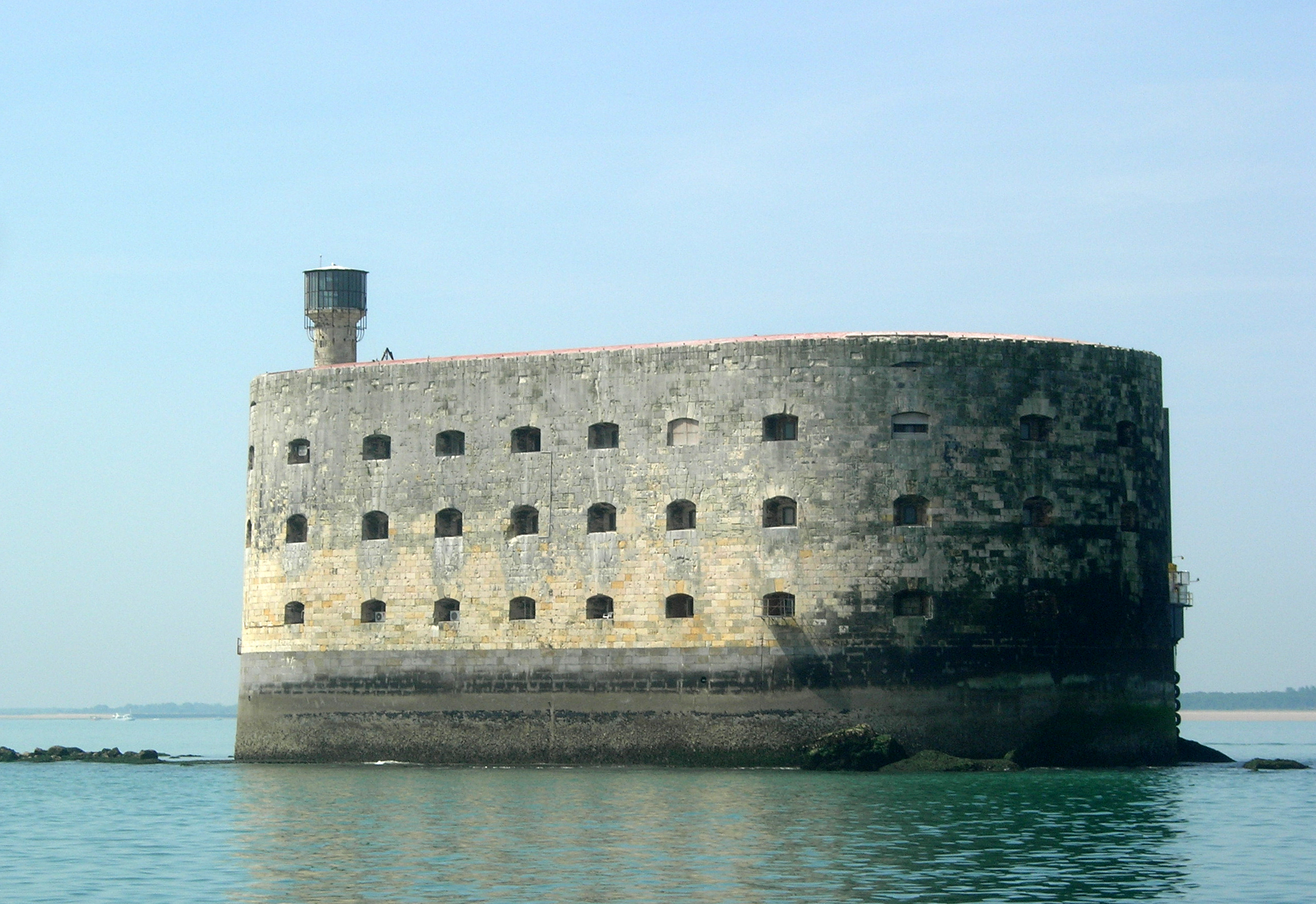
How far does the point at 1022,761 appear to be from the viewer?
1502 inches

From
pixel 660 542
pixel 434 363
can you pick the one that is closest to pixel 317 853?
pixel 660 542

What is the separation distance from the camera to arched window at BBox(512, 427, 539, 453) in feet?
136

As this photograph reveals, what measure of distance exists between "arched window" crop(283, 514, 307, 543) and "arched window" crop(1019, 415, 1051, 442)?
15.9 meters

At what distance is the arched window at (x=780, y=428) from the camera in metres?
38.9

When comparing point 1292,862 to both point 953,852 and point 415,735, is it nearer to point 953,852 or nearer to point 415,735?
point 953,852

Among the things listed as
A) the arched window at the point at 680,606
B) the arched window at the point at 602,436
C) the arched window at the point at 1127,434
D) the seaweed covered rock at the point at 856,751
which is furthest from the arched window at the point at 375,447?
the arched window at the point at 1127,434

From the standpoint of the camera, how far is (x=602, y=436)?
133 ft

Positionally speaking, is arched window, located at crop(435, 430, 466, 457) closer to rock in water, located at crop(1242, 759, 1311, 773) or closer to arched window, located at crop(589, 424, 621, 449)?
arched window, located at crop(589, 424, 621, 449)

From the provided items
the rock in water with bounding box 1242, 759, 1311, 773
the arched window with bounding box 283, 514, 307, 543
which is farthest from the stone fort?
the rock in water with bounding box 1242, 759, 1311, 773

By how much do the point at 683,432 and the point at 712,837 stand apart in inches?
531

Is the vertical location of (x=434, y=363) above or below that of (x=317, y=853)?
above

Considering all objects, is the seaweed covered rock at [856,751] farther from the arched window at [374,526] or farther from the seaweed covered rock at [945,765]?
the arched window at [374,526]

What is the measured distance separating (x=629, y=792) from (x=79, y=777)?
53.1ft

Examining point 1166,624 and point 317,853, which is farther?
point 1166,624
